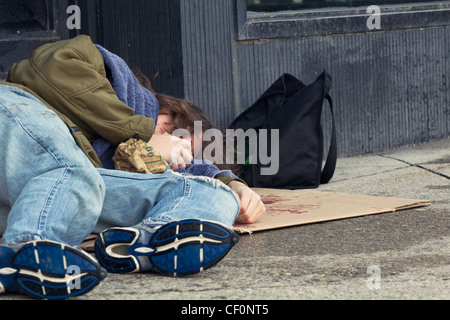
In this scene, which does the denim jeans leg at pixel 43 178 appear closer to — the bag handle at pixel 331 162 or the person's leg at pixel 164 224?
the person's leg at pixel 164 224

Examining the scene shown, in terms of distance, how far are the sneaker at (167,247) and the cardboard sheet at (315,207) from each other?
552 mm

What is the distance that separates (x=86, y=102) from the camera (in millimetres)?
2256

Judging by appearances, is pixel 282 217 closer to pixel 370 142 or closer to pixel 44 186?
pixel 44 186

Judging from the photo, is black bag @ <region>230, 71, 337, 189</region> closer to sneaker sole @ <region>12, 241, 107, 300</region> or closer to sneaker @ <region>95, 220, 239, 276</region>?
sneaker @ <region>95, 220, 239, 276</region>

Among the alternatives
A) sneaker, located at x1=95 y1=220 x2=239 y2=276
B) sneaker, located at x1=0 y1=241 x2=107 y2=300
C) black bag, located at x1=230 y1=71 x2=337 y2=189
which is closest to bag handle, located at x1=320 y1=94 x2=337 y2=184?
black bag, located at x1=230 y1=71 x2=337 y2=189

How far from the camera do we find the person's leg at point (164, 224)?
1690 mm

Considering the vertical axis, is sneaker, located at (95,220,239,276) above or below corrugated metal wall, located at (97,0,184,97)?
below

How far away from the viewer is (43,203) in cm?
162

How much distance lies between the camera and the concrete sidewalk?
1.63 metres

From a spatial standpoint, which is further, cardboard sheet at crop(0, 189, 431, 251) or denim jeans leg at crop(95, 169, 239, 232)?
cardboard sheet at crop(0, 189, 431, 251)

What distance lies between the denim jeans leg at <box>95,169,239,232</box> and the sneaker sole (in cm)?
53

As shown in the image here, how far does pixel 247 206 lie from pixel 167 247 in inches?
26.8
